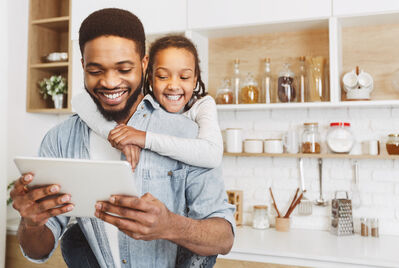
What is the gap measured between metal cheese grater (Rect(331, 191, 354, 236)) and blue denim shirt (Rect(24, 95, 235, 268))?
4.86 ft

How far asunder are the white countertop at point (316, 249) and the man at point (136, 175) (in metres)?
1.07

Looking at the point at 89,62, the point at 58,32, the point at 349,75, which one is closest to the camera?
the point at 89,62

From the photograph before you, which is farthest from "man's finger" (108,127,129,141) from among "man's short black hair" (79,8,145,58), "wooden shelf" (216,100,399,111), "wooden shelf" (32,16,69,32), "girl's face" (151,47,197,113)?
"wooden shelf" (32,16,69,32)

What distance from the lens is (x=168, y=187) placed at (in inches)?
46.0

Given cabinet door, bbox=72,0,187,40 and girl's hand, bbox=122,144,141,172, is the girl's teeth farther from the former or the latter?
cabinet door, bbox=72,0,187,40

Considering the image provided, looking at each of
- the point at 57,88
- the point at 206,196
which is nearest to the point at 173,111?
the point at 206,196

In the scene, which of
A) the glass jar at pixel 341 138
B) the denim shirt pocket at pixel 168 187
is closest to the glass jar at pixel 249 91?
the glass jar at pixel 341 138

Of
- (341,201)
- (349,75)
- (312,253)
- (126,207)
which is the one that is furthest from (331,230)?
(126,207)

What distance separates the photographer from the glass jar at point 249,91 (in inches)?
103

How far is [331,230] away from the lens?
2.55 metres

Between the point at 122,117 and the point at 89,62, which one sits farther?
the point at 122,117

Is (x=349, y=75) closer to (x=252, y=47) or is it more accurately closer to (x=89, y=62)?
(x=252, y=47)

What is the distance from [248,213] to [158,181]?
179 centimetres

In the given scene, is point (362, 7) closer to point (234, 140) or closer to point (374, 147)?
point (374, 147)
